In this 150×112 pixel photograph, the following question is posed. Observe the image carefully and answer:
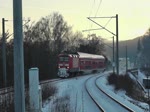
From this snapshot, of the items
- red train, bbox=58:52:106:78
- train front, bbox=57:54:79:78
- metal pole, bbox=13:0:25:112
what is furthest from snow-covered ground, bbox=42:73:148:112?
red train, bbox=58:52:106:78

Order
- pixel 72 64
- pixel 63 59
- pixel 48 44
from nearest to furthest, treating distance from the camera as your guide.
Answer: pixel 72 64, pixel 63 59, pixel 48 44

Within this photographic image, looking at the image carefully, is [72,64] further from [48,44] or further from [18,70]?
[18,70]

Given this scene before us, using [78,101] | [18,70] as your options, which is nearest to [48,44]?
[78,101]

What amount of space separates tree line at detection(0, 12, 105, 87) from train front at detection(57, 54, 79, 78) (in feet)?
6.00

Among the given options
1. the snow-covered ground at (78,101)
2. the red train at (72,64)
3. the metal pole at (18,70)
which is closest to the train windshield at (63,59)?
the red train at (72,64)

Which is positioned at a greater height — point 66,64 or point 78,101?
point 66,64

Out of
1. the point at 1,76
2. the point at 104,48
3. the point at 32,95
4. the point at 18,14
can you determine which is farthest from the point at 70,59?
the point at 104,48

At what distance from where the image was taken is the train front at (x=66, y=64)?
2335 inches

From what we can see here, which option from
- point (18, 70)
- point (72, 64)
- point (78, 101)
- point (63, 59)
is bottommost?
point (78, 101)

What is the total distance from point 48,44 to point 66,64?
1948 centimetres

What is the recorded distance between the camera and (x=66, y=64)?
59.3 metres

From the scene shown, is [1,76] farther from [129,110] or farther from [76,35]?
[76,35]

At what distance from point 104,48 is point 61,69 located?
85.9m

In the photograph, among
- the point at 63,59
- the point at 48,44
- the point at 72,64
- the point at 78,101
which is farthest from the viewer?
the point at 48,44
